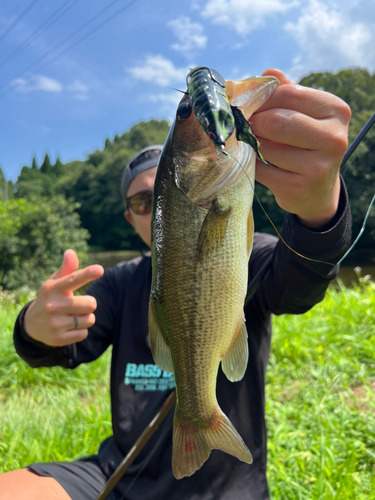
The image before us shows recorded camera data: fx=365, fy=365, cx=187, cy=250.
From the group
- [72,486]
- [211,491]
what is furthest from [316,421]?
[72,486]

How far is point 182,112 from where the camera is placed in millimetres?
1170

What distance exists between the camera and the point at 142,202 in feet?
8.93

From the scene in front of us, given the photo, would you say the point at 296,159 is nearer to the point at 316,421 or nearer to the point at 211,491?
the point at 211,491

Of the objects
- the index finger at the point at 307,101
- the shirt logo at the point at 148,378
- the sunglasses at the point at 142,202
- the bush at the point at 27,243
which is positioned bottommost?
the shirt logo at the point at 148,378

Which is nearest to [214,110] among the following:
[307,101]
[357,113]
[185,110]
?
[185,110]

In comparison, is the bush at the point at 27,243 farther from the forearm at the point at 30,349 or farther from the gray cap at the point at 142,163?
the forearm at the point at 30,349

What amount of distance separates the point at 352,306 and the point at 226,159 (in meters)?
4.49

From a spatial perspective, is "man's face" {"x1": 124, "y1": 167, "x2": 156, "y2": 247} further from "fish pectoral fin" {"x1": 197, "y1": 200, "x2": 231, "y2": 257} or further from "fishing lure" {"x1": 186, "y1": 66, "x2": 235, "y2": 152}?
"fishing lure" {"x1": 186, "y1": 66, "x2": 235, "y2": 152}

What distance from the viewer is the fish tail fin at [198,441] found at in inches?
49.1

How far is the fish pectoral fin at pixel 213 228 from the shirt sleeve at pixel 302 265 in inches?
12.6

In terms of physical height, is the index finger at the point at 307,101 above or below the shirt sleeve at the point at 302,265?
above

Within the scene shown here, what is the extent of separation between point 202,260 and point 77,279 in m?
0.74

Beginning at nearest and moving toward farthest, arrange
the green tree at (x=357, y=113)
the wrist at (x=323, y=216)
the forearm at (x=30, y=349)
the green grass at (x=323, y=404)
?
the wrist at (x=323, y=216)
the forearm at (x=30, y=349)
the green grass at (x=323, y=404)
the green tree at (x=357, y=113)

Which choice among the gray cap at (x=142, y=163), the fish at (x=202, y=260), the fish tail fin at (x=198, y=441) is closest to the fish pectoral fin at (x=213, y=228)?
the fish at (x=202, y=260)
